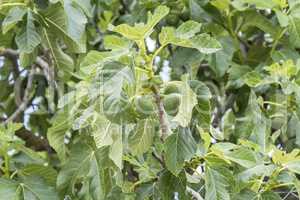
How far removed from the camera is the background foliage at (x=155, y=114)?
4.25 ft

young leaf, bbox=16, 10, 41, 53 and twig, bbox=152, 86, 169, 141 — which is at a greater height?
young leaf, bbox=16, 10, 41, 53

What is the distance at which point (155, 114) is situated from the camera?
4.43 ft

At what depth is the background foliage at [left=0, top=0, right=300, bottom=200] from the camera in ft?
4.25

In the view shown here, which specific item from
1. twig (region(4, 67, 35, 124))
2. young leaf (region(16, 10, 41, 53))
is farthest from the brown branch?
young leaf (region(16, 10, 41, 53))

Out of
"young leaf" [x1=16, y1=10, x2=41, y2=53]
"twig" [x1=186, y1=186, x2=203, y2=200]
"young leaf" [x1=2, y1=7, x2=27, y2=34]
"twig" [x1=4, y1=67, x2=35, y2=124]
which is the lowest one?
"twig" [x1=186, y1=186, x2=203, y2=200]

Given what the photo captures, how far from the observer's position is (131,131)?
4.51ft

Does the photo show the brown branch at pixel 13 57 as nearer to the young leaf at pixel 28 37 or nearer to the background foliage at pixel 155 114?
the background foliage at pixel 155 114

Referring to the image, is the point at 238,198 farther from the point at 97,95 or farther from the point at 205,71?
the point at 205,71

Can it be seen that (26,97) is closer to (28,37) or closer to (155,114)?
(28,37)

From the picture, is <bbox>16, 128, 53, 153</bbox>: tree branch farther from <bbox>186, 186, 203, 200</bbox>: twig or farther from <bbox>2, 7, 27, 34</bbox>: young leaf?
<bbox>186, 186, 203, 200</bbox>: twig

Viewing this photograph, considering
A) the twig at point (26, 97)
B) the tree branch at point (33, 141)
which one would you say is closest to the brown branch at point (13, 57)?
the twig at point (26, 97)

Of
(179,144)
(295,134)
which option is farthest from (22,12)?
(295,134)

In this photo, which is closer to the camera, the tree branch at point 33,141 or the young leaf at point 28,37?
the young leaf at point 28,37

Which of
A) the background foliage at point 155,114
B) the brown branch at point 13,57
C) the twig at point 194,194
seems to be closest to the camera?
the background foliage at point 155,114
